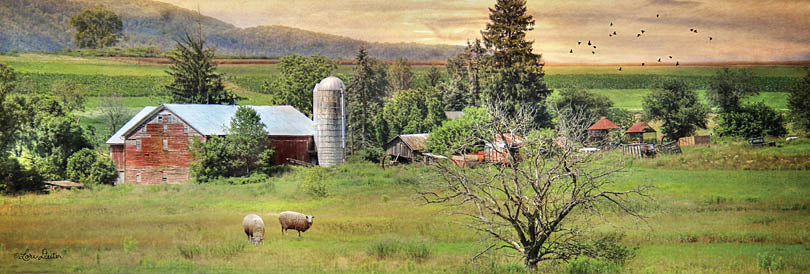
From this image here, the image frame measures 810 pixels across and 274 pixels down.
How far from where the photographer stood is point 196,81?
166 ft

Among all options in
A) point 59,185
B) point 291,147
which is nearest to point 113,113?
point 291,147

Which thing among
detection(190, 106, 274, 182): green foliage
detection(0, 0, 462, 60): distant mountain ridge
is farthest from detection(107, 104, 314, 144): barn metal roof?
detection(0, 0, 462, 60): distant mountain ridge

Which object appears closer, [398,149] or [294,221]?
[294,221]

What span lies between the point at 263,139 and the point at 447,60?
34978 millimetres

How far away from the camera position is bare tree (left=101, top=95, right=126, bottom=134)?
150 ft

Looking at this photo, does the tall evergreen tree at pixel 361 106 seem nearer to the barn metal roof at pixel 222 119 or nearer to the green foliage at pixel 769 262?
the barn metal roof at pixel 222 119

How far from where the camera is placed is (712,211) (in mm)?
23438

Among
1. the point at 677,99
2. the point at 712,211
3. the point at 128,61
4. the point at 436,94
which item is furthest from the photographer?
the point at 128,61

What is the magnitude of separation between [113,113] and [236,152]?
56.1 feet

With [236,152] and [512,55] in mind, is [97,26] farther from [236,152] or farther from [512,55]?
[512,55]

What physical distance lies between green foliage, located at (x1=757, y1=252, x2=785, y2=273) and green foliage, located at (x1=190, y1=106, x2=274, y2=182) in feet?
73.8

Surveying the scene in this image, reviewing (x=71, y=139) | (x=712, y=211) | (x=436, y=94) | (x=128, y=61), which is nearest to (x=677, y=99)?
(x=436, y=94)

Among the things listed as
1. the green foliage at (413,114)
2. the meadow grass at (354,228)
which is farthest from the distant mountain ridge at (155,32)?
the meadow grass at (354,228)

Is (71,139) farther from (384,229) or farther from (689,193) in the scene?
(689,193)
